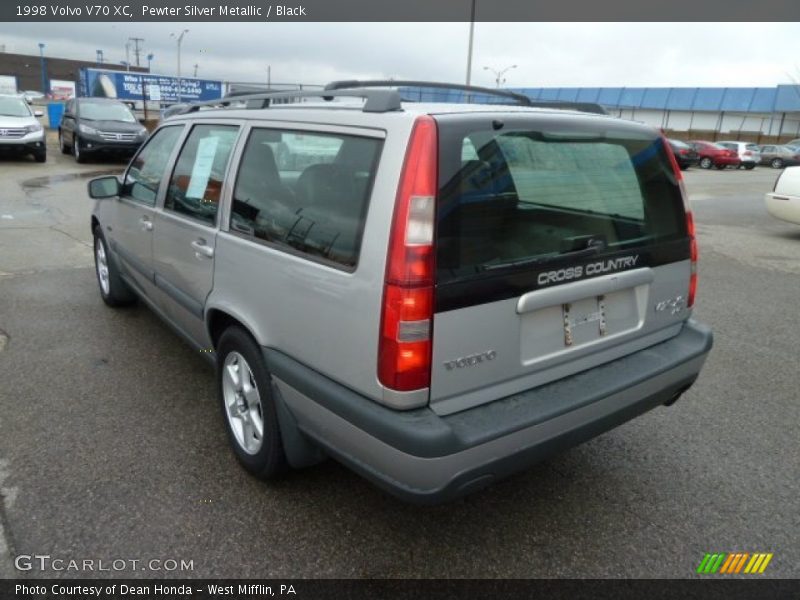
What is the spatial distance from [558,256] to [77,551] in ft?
7.27

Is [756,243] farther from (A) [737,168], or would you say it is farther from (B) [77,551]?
(A) [737,168]

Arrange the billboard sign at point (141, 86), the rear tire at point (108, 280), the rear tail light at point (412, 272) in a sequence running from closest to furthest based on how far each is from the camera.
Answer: the rear tail light at point (412, 272) → the rear tire at point (108, 280) → the billboard sign at point (141, 86)

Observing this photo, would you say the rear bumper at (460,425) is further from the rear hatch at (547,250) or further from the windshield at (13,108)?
the windshield at (13,108)

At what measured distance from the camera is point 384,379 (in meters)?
2.07

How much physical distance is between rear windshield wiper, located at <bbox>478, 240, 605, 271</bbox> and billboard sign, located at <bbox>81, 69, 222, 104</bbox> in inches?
1338

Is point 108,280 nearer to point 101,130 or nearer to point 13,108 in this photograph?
point 101,130

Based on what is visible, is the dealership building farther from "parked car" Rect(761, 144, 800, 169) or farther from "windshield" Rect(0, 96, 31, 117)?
"windshield" Rect(0, 96, 31, 117)

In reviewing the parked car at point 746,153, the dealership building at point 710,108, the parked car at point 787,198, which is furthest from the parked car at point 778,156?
the parked car at point 787,198

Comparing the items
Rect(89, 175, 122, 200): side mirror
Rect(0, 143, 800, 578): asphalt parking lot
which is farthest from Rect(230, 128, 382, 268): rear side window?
Rect(89, 175, 122, 200): side mirror

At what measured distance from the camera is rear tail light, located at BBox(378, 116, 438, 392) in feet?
6.59

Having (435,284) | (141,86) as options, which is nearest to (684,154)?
(141,86)

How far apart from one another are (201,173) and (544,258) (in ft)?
6.33

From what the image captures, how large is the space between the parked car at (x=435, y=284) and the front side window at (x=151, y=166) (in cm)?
76

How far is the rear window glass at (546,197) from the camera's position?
2.11m
